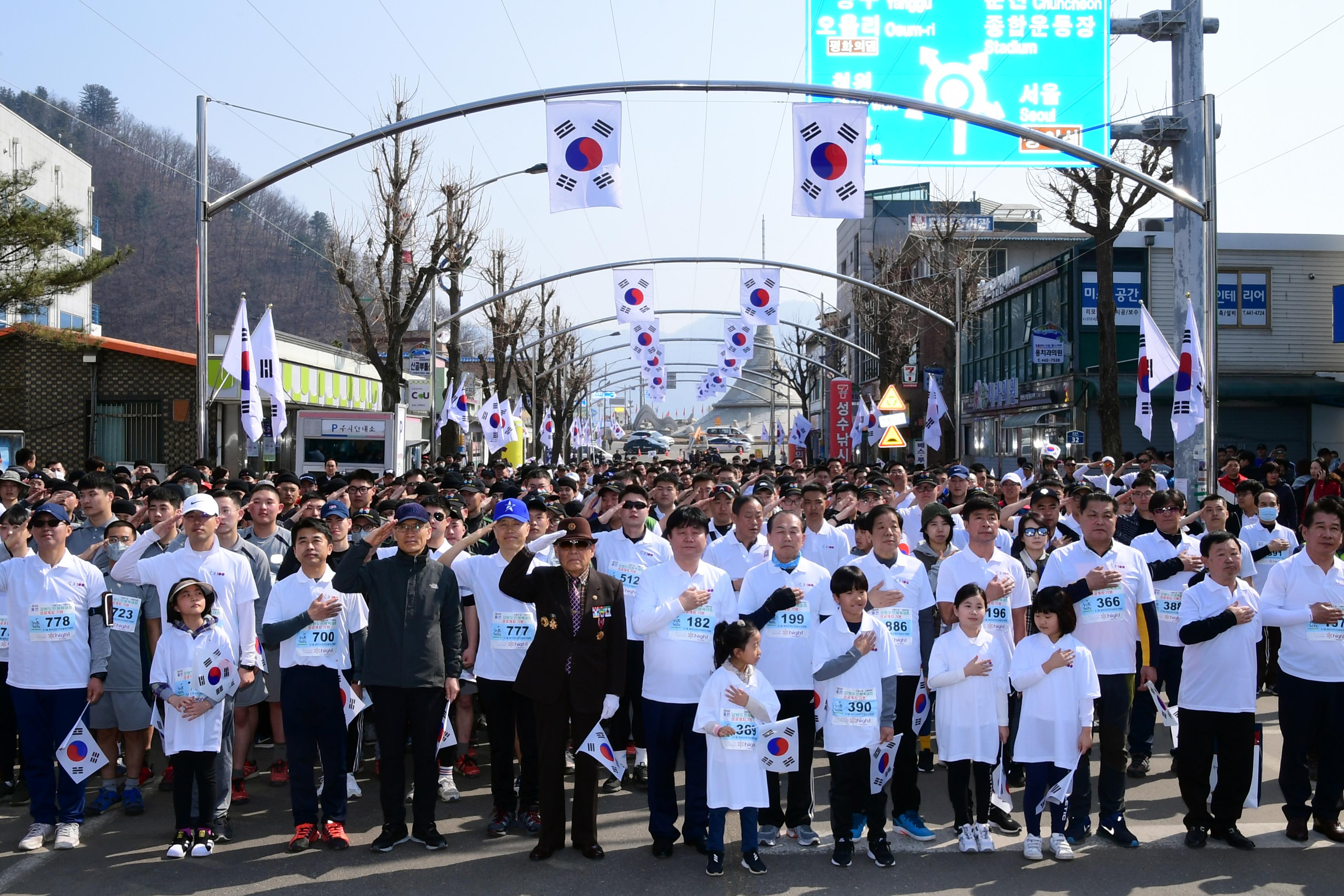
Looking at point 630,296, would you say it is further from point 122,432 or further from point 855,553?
point 855,553

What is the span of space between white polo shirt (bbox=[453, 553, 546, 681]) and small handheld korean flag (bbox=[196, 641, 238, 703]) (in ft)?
4.56

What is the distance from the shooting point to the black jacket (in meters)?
6.73

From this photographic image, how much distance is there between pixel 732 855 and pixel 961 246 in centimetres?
3628

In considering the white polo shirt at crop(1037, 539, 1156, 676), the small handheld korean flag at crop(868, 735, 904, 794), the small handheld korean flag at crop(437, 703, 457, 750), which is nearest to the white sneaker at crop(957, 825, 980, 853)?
the small handheld korean flag at crop(868, 735, 904, 794)

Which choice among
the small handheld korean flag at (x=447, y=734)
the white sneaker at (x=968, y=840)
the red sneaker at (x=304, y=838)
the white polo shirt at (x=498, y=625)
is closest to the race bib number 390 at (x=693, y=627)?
the white polo shirt at (x=498, y=625)

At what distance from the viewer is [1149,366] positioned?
15.3 m

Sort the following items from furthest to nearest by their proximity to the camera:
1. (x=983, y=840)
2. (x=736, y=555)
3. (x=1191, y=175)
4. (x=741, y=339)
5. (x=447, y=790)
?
1. (x=741, y=339)
2. (x=1191, y=175)
3. (x=736, y=555)
4. (x=447, y=790)
5. (x=983, y=840)

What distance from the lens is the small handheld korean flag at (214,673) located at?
6.75 m

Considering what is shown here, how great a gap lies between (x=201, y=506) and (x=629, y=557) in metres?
2.93

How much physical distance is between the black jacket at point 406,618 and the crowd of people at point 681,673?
0.02 metres

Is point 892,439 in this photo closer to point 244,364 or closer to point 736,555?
point 244,364

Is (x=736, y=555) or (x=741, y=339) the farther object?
(x=741, y=339)

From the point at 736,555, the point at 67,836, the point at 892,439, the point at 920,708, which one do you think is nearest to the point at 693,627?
the point at 920,708

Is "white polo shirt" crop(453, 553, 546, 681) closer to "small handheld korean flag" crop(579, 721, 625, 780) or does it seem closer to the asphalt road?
"small handheld korean flag" crop(579, 721, 625, 780)
